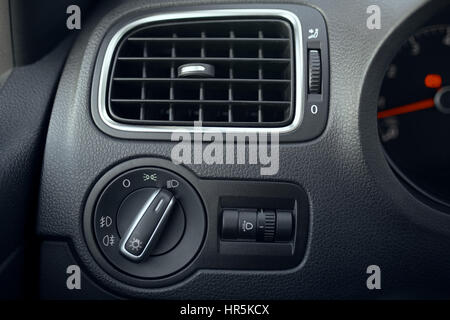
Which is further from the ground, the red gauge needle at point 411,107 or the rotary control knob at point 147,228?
the red gauge needle at point 411,107

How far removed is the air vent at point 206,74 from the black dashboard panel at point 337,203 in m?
0.10

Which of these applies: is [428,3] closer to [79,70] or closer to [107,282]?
[79,70]

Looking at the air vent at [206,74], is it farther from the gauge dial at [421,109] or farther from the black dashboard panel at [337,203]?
the gauge dial at [421,109]

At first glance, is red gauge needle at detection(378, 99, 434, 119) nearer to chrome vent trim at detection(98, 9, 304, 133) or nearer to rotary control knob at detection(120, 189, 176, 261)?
chrome vent trim at detection(98, 9, 304, 133)

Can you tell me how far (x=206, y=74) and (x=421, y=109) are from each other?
0.58 metres

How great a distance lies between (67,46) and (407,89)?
0.92m

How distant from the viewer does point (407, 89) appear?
1.41 m

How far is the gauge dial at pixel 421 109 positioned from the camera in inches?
54.6

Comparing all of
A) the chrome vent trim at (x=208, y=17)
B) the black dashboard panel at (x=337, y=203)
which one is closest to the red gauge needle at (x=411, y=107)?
the black dashboard panel at (x=337, y=203)

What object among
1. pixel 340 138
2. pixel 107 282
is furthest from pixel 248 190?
pixel 107 282

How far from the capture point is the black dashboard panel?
4.12 feet

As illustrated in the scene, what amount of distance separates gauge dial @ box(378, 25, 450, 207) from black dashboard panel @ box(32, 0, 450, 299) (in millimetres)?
129

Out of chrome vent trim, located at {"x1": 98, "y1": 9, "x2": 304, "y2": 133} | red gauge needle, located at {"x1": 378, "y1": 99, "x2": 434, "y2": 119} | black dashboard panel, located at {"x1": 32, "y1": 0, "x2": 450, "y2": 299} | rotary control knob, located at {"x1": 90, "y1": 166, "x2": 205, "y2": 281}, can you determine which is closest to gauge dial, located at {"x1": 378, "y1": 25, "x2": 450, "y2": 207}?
red gauge needle, located at {"x1": 378, "y1": 99, "x2": 434, "y2": 119}
